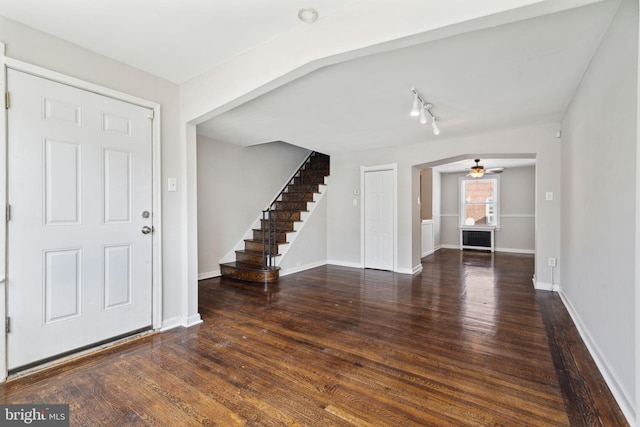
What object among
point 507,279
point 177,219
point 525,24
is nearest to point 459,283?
point 507,279

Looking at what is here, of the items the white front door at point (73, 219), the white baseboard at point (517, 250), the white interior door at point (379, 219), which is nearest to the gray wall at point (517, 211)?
the white baseboard at point (517, 250)

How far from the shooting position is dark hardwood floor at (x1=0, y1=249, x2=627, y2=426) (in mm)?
1683

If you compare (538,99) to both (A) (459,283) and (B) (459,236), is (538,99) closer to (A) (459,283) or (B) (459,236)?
(A) (459,283)

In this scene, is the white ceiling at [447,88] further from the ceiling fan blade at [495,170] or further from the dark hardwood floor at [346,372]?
the ceiling fan blade at [495,170]

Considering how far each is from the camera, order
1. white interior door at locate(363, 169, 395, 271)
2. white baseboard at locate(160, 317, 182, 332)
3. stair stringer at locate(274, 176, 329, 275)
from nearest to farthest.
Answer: white baseboard at locate(160, 317, 182, 332), stair stringer at locate(274, 176, 329, 275), white interior door at locate(363, 169, 395, 271)

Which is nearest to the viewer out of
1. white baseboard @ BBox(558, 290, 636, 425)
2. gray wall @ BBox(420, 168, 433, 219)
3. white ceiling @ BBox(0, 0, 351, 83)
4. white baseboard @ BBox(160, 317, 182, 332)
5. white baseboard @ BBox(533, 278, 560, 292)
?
white baseboard @ BBox(558, 290, 636, 425)

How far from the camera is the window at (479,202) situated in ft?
27.4

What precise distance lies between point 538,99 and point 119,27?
12.8 feet

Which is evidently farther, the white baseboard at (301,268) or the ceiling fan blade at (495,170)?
the ceiling fan blade at (495,170)

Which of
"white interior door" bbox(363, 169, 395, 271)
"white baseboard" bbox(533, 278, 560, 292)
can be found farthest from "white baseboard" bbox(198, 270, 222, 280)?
"white baseboard" bbox(533, 278, 560, 292)

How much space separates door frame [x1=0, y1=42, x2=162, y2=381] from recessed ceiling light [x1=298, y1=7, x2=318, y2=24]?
1650 mm

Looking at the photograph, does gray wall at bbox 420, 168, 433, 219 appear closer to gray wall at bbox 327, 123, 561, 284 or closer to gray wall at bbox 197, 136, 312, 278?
gray wall at bbox 327, 123, 561, 284

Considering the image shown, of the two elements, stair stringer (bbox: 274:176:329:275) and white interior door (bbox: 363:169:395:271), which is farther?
white interior door (bbox: 363:169:395:271)

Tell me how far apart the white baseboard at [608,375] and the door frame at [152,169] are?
3390 millimetres
